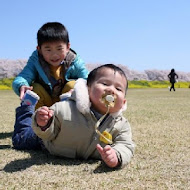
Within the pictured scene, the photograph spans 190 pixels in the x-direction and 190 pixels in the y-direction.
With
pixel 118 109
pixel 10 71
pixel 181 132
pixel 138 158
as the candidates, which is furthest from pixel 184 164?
pixel 10 71

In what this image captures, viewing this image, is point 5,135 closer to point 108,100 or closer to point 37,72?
point 37,72

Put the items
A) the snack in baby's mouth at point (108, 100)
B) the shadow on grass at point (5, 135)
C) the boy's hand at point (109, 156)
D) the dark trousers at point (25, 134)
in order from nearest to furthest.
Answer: the boy's hand at point (109, 156)
the snack in baby's mouth at point (108, 100)
the dark trousers at point (25, 134)
the shadow on grass at point (5, 135)

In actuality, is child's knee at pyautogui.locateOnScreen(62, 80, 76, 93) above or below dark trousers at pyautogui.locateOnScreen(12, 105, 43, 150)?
above

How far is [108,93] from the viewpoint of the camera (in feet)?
6.14

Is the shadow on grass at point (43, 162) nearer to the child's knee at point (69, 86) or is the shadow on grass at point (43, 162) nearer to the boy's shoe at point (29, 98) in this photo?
the boy's shoe at point (29, 98)

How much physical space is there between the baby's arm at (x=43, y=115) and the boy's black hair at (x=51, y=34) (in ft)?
3.08

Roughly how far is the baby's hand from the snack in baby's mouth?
29 cm

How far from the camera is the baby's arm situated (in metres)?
1.71

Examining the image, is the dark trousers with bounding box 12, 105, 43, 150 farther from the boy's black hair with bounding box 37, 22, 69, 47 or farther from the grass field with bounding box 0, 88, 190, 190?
the boy's black hair with bounding box 37, 22, 69, 47

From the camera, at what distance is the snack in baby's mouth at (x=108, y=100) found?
1840mm

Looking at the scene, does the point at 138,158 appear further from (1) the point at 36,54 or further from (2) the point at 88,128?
(1) the point at 36,54

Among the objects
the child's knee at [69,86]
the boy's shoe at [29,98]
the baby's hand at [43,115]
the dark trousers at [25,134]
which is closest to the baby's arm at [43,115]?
the baby's hand at [43,115]

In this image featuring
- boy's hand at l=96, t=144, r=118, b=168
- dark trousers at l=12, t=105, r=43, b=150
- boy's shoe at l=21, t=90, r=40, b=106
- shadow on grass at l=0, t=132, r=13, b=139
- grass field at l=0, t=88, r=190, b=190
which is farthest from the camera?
shadow on grass at l=0, t=132, r=13, b=139

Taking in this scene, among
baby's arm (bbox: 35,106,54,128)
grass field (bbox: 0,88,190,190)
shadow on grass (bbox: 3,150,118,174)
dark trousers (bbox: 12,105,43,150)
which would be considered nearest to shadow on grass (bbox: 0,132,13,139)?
grass field (bbox: 0,88,190,190)
